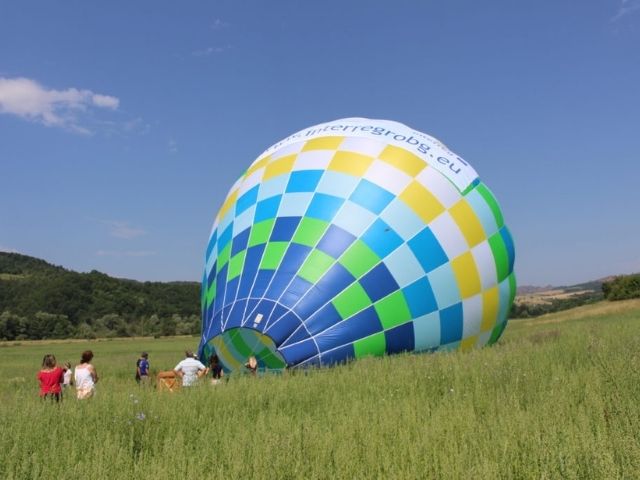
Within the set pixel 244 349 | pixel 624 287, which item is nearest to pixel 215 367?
pixel 244 349

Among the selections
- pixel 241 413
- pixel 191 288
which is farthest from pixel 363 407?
pixel 191 288

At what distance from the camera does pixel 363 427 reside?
407cm

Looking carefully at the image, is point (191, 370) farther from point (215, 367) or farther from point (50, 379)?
point (50, 379)

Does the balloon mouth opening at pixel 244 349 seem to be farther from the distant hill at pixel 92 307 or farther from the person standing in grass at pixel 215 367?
the distant hill at pixel 92 307

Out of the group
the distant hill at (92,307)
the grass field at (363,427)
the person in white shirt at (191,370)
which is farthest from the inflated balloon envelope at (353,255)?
the distant hill at (92,307)

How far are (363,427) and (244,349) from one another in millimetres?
5285

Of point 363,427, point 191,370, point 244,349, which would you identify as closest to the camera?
point 363,427

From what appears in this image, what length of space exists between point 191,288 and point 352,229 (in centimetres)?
10487

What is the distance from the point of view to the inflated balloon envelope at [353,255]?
7.97 meters

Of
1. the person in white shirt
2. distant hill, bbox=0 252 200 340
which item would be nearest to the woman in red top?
the person in white shirt

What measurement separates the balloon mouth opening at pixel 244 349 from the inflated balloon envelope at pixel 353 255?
0.06 ft

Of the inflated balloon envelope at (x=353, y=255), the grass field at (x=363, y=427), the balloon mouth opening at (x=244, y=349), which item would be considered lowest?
the grass field at (x=363, y=427)

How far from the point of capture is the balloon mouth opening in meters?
8.96

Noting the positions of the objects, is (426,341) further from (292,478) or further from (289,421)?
(292,478)
